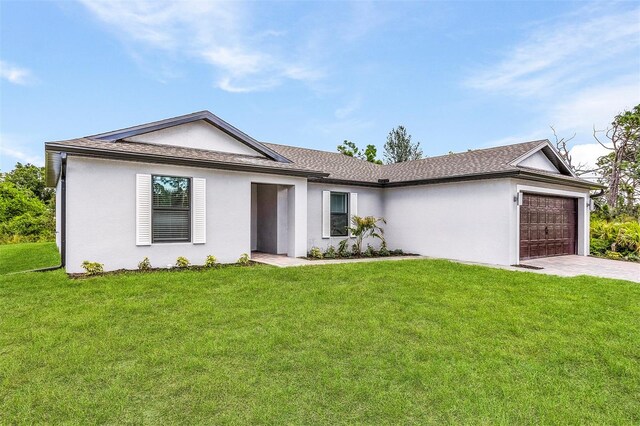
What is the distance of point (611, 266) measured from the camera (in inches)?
462

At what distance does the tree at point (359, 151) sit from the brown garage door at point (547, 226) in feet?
71.2

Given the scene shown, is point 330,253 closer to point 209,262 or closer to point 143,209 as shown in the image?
point 209,262

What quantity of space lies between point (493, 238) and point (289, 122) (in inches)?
710

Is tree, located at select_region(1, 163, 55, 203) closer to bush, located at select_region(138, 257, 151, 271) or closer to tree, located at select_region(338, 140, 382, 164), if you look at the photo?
tree, located at select_region(338, 140, 382, 164)

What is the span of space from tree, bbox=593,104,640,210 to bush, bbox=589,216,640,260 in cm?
1224

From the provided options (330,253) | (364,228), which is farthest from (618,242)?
(330,253)

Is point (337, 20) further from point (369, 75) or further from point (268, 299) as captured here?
point (268, 299)

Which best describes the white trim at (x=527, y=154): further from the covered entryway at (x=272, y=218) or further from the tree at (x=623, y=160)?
the tree at (x=623, y=160)

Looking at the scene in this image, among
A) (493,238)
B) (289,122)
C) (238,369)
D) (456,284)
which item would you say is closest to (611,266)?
(493,238)

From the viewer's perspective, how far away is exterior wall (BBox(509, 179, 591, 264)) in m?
11.6

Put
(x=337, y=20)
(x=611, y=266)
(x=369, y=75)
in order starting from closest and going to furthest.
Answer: (x=611, y=266), (x=337, y=20), (x=369, y=75)

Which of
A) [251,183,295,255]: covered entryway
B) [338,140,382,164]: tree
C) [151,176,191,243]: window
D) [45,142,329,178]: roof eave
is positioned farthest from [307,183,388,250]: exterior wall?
[338,140,382,164]: tree

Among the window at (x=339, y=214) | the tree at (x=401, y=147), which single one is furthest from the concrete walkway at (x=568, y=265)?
the tree at (x=401, y=147)

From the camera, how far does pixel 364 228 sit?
1378 centimetres
